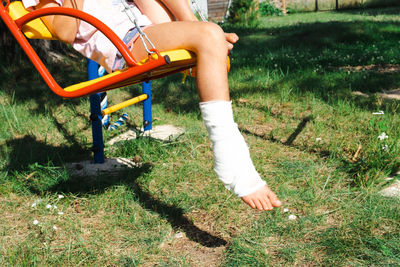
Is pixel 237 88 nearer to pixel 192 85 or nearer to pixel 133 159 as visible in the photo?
pixel 192 85

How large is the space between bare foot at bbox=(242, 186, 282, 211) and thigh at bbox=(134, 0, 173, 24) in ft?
3.26

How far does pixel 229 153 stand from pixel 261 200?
0.22m

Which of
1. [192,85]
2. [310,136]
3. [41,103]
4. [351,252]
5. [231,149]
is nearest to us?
[231,149]

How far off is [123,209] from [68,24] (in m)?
0.92

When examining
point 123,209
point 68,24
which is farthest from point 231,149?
point 68,24

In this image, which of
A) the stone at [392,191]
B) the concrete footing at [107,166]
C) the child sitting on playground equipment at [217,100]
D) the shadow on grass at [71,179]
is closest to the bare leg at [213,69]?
the child sitting on playground equipment at [217,100]

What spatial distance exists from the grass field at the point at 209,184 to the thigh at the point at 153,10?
871 millimetres

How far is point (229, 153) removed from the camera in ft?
5.43

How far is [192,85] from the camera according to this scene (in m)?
4.26

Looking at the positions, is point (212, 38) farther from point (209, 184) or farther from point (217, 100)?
point (209, 184)

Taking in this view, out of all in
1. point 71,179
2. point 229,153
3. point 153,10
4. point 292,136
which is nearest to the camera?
point 229,153

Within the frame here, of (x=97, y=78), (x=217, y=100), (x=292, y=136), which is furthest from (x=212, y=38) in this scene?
(x=292, y=136)

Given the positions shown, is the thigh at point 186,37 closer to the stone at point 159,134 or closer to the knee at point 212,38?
the knee at point 212,38

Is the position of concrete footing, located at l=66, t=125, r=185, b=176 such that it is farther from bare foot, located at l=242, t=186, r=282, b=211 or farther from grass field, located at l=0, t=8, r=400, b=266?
bare foot, located at l=242, t=186, r=282, b=211
